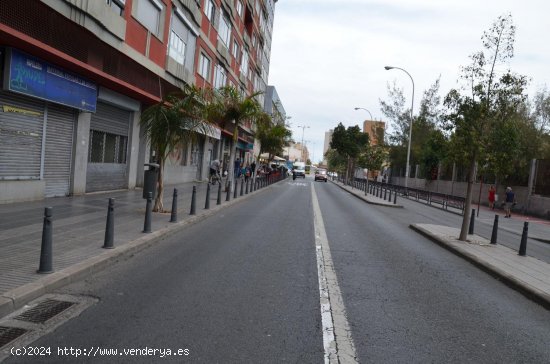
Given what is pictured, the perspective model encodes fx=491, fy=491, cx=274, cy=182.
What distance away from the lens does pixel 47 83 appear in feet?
42.5

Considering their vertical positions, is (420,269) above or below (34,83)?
below

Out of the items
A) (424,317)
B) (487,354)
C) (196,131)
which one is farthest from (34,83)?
(487,354)

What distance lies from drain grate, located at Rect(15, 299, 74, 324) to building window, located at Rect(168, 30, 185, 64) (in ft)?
58.7

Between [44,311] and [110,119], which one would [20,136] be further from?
[44,311]

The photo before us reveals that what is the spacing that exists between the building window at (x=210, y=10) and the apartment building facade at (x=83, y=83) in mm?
1441

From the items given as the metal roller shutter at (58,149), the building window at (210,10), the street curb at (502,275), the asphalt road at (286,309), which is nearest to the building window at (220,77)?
the building window at (210,10)

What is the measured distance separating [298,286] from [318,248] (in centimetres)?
339

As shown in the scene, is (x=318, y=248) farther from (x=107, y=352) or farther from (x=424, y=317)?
(x=107, y=352)

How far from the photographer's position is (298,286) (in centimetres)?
667

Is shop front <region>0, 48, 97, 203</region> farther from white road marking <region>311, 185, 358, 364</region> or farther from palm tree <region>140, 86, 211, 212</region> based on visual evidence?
white road marking <region>311, 185, 358, 364</region>

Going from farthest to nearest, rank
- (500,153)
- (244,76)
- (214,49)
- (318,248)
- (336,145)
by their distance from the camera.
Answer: (336,145) → (244,76) → (214,49) → (500,153) → (318,248)

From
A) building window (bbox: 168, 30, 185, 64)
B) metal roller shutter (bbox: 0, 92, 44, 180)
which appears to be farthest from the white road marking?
building window (bbox: 168, 30, 185, 64)

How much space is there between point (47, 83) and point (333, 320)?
431 inches

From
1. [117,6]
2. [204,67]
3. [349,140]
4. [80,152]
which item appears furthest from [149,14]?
[349,140]
